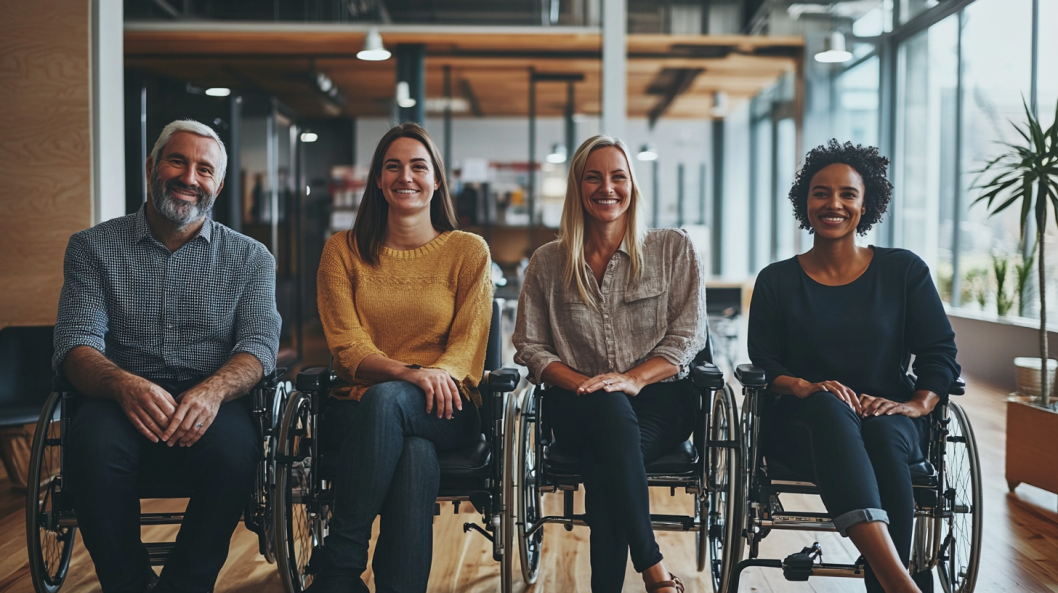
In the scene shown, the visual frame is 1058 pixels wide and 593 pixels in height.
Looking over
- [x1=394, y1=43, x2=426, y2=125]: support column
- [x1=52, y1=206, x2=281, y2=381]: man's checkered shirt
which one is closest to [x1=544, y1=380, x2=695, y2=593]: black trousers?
[x1=52, y1=206, x2=281, y2=381]: man's checkered shirt

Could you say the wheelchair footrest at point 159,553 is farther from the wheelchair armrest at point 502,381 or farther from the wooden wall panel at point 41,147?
the wooden wall panel at point 41,147

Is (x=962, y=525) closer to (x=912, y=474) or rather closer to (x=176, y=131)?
(x=912, y=474)

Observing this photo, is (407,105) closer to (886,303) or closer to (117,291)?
(117,291)

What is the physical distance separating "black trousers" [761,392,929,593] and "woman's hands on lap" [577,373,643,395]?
1.12 feet

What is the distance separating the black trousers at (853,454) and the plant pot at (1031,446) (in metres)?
1.24

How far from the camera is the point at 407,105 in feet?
20.0

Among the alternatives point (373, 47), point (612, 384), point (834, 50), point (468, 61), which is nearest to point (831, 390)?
point (612, 384)

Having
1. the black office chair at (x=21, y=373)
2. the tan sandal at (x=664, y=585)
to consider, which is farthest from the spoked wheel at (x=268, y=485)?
the black office chair at (x=21, y=373)

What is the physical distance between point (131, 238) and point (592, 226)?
1262 mm

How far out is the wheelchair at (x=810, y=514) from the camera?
1.73 metres

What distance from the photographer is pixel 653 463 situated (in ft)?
5.95

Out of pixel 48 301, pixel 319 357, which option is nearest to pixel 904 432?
pixel 48 301

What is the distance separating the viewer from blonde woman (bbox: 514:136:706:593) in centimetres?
191

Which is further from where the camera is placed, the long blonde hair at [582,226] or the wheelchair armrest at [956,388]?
the long blonde hair at [582,226]
